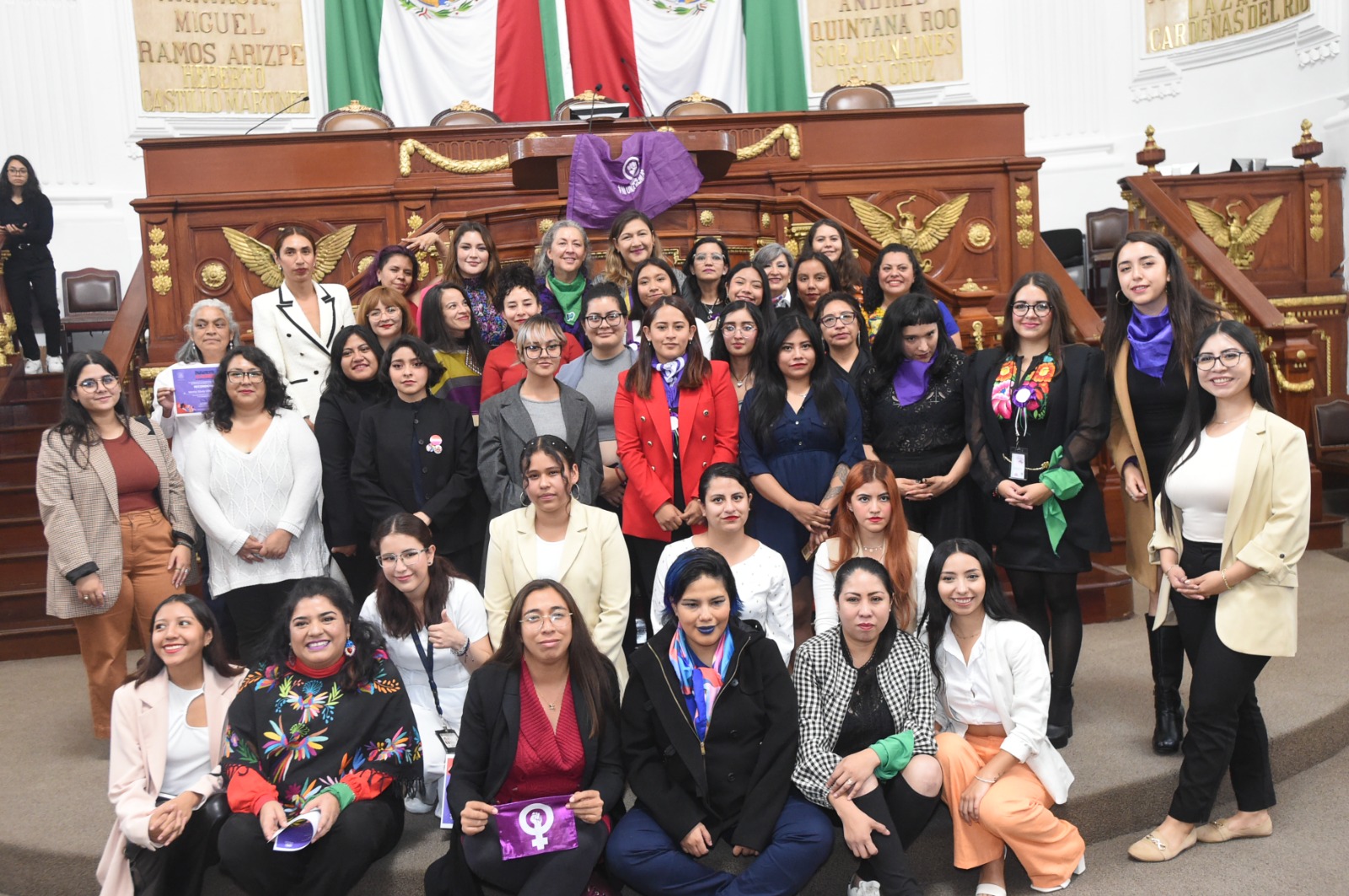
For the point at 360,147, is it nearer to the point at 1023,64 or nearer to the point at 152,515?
the point at 152,515

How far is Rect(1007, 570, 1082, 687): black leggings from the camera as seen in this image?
12.4ft

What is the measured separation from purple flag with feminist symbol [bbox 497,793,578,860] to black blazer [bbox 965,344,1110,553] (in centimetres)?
161

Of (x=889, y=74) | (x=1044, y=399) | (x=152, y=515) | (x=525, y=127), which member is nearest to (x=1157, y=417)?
(x=1044, y=399)

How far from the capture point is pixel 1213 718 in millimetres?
3287

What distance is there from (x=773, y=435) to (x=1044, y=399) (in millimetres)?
828

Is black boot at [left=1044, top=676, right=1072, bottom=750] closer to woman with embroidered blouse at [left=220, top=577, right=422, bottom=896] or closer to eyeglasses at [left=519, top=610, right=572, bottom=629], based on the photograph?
eyeglasses at [left=519, top=610, right=572, bottom=629]

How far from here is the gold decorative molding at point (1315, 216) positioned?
8.09 m

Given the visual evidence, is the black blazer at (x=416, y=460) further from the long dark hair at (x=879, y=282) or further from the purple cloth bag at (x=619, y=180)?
the purple cloth bag at (x=619, y=180)

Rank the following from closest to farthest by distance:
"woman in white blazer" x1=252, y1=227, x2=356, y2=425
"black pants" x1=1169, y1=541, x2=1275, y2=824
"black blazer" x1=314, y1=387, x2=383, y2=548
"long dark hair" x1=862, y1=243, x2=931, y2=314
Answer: "black pants" x1=1169, y1=541, x2=1275, y2=824 → "black blazer" x1=314, y1=387, x2=383, y2=548 → "long dark hair" x1=862, y1=243, x2=931, y2=314 → "woman in white blazer" x1=252, y1=227, x2=356, y2=425

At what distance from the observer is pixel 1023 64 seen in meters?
10.2

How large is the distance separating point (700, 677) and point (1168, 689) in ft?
4.83

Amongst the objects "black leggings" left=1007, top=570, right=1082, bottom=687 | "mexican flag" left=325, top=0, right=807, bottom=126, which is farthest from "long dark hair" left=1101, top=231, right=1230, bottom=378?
"mexican flag" left=325, top=0, right=807, bottom=126

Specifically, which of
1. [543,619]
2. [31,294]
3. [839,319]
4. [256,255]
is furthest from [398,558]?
[31,294]

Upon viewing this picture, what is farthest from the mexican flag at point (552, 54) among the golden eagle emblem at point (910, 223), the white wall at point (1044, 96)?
the golden eagle emblem at point (910, 223)
